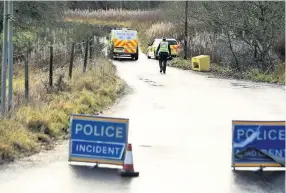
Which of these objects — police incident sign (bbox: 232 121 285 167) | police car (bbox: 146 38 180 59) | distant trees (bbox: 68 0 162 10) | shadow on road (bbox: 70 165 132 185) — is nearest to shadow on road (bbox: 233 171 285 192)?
police incident sign (bbox: 232 121 285 167)

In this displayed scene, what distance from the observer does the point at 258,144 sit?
Answer: 30.7 feet

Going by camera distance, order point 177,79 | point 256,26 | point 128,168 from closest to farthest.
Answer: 1. point 128,168
2. point 177,79
3. point 256,26

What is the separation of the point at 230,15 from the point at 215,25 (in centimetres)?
162

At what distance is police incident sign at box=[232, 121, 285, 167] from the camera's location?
9266 millimetres

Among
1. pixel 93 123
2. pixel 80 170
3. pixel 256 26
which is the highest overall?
pixel 256 26

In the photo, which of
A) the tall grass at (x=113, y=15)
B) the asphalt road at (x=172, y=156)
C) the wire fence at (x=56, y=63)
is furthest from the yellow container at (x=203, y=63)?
the tall grass at (x=113, y=15)

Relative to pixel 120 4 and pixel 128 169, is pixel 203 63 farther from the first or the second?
pixel 120 4

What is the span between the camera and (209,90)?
2133 centimetres

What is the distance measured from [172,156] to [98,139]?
1.67 metres

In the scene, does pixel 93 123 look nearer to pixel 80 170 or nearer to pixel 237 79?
pixel 80 170

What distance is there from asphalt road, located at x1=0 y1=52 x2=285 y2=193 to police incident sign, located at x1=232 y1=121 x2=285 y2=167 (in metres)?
0.22

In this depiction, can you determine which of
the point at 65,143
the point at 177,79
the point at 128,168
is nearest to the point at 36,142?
the point at 65,143

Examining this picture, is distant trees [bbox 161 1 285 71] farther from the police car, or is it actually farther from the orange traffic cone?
the orange traffic cone

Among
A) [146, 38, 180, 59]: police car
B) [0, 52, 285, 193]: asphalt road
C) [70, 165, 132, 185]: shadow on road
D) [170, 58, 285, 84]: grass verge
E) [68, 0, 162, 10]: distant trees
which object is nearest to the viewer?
[0, 52, 285, 193]: asphalt road
